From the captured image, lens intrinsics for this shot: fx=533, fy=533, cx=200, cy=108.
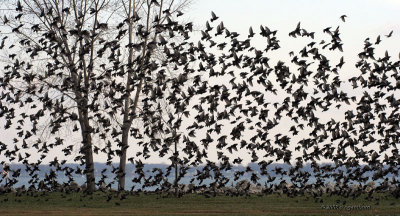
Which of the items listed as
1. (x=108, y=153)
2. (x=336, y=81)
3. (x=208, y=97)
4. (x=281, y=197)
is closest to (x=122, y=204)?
(x=108, y=153)

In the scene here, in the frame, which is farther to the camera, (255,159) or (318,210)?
(255,159)

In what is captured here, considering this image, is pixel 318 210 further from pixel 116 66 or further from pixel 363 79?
pixel 116 66

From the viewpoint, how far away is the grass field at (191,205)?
719 inches

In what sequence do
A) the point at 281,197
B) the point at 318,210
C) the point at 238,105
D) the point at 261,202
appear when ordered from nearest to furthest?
the point at 318,210
the point at 238,105
the point at 261,202
the point at 281,197

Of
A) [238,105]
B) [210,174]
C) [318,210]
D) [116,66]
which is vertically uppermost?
[116,66]

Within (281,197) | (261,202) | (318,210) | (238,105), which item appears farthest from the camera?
(281,197)

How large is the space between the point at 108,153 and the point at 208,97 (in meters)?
4.97

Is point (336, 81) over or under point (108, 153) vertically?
over

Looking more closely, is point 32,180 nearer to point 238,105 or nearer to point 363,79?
point 238,105

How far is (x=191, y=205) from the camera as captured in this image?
69.5 feet

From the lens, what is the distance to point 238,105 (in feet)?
69.3

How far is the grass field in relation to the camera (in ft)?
59.9

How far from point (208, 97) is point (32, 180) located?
10.5 metres

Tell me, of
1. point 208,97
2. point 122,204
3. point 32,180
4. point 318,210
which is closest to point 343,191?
point 318,210
